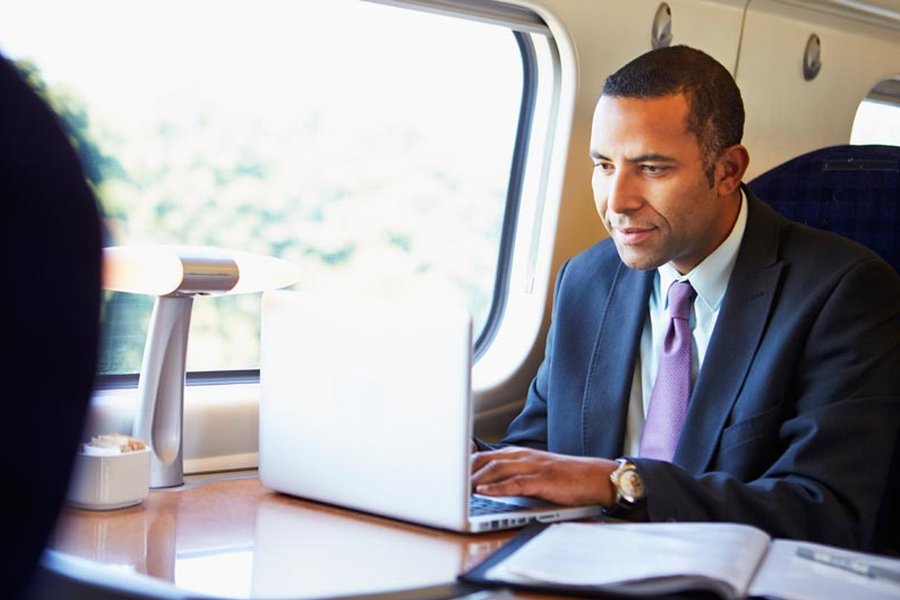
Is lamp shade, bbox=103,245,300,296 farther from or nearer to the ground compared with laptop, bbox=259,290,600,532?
farther from the ground

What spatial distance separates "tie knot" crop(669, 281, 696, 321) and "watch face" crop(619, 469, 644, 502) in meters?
0.55

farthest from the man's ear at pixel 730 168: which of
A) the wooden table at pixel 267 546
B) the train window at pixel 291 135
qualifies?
the wooden table at pixel 267 546

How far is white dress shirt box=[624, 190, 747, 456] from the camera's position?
2.31 m

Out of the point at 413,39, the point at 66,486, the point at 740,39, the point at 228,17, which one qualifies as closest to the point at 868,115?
the point at 740,39

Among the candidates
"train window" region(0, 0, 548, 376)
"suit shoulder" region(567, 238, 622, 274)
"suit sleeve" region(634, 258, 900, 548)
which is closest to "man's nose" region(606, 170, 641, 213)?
"suit shoulder" region(567, 238, 622, 274)

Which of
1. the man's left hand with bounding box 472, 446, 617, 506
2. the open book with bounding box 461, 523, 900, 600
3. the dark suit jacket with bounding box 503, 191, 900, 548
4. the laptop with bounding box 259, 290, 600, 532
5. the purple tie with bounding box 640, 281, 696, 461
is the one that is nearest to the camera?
the open book with bounding box 461, 523, 900, 600

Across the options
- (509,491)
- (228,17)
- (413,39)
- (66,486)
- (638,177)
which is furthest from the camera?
(413,39)

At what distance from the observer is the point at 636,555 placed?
4.82ft

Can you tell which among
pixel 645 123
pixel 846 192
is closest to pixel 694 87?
pixel 645 123

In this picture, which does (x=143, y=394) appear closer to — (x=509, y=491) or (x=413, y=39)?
(x=509, y=491)

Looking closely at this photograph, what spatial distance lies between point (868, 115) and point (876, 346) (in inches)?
66.6

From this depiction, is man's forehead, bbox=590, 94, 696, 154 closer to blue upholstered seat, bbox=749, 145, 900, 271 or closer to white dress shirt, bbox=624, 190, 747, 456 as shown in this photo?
white dress shirt, bbox=624, 190, 747, 456

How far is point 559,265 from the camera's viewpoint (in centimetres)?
289

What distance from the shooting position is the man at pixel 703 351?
187cm
